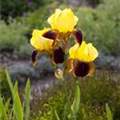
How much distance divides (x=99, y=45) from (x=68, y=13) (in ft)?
16.3

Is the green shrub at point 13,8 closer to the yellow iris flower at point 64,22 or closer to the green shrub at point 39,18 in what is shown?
the green shrub at point 39,18

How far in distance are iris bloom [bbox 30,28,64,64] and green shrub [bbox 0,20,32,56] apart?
5.07 meters

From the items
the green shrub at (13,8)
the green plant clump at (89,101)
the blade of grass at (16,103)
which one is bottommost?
the green plant clump at (89,101)

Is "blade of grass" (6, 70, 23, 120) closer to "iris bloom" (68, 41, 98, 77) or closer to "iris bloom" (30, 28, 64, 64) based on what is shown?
"iris bloom" (30, 28, 64, 64)

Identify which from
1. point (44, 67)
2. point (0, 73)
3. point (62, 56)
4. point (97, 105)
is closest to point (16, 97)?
point (62, 56)

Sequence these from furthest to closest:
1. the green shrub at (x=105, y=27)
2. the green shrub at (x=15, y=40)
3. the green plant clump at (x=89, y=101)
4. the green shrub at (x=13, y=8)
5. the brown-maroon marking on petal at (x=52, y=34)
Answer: the green shrub at (x=13, y=8) < the green shrub at (x=15, y=40) < the green shrub at (x=105, y=27) < the green plant clump at (x=89, y=101) < the brown-maroon marking on petal at (x=52, y=34)

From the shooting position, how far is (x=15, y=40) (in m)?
8.57

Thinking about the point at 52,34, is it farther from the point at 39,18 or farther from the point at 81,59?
the point at 39,18

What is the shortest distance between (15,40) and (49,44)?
5.67 meters

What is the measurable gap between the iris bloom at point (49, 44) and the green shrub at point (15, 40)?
199 inches

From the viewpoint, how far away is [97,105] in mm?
4238

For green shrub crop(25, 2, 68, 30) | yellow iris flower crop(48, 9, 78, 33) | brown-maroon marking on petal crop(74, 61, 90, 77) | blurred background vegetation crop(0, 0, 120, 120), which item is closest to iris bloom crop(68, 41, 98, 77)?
brown-maroon marking on petal crop(74, 61, 90, 77)

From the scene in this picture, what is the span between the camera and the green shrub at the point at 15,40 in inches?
320

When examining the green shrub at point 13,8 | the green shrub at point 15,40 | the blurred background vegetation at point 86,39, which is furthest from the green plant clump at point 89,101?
the green shrub at point 13,8
